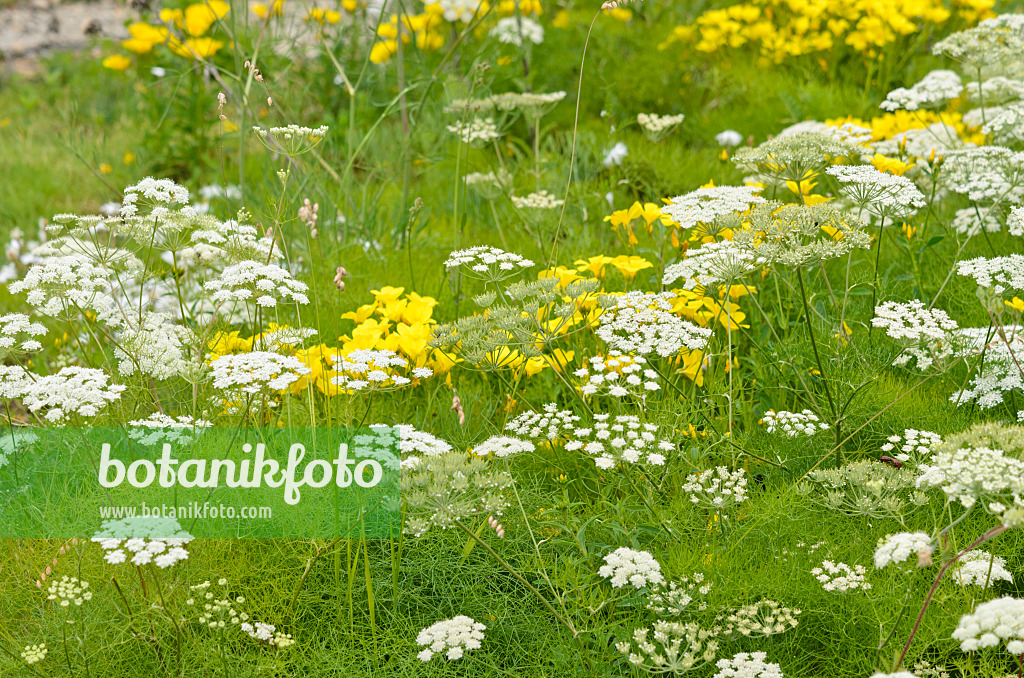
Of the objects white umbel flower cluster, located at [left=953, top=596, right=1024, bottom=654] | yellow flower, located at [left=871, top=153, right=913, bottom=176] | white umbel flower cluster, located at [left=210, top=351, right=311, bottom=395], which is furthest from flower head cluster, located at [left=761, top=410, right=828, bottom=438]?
white umbel flower cluster, located at [left=210, top=351, right=311, bottom=395]

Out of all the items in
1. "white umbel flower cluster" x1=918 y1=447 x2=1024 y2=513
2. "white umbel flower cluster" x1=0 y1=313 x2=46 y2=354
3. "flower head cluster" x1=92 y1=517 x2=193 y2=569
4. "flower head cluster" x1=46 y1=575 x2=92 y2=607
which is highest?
"white umbel flower cluster" x1=918 y1=447 x2=1024 y2=513

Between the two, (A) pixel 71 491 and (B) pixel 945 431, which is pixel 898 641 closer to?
(B) pixel 945 431

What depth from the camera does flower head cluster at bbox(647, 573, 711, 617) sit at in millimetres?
2178

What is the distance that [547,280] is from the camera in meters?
2.52

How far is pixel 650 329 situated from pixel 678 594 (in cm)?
77

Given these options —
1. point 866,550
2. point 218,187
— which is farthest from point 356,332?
point 218,187

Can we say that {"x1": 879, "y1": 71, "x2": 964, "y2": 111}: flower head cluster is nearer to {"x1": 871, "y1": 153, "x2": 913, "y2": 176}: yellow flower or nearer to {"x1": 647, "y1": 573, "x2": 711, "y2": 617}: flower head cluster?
{"x1": 871, "y1": 153, "x2": 913, "y2": 176}: yellow flower

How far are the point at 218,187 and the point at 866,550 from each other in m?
4.58

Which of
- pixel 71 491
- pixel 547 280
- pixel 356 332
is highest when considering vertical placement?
pixel 547 280

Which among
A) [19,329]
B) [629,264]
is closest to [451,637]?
[19,329]

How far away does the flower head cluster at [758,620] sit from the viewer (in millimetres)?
2131

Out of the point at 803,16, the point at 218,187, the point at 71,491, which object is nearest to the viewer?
the point at 71,491

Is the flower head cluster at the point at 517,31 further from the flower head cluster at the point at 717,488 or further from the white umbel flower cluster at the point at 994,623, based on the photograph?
the white umbel flower cluster at the point at 994,623

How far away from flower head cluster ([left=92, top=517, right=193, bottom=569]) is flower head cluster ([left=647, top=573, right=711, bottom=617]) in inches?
43.7
